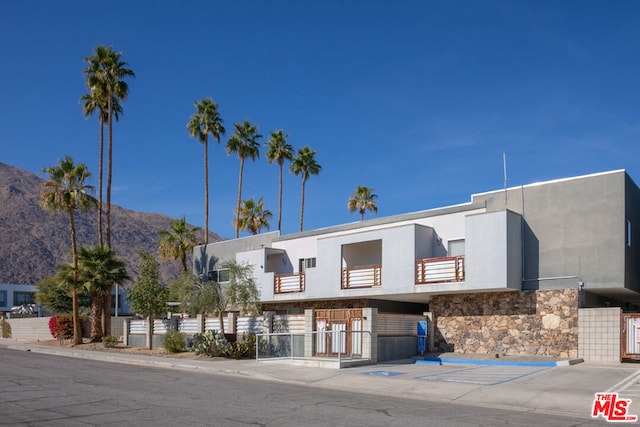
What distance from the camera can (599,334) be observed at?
84.4 feet

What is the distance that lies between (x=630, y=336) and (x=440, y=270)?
7.99 meters

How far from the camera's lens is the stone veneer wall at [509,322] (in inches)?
1067

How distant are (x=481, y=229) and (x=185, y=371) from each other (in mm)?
13294

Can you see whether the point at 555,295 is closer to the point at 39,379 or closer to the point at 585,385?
the point at 585,385

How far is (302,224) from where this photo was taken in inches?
2525

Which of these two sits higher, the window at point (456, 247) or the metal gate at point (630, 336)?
the window at point (456, 247)

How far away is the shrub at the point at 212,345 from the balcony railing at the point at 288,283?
5671 mm

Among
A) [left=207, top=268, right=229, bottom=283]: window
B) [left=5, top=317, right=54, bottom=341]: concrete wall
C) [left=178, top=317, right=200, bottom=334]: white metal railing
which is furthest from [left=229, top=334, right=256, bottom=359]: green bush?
[left=5, top=317, right=54, bottom=341]: concrete wall

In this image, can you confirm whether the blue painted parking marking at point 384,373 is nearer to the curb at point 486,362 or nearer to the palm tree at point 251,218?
the curb at point 486,362

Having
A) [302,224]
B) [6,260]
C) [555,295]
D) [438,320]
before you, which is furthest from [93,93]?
[6,260]

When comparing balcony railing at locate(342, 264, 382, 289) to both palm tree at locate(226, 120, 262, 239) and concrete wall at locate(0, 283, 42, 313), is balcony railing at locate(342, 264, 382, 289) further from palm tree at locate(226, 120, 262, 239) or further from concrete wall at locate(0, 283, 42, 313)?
concrete wall at locate(0, 283, 42, 313)

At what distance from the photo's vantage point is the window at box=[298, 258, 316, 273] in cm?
3732

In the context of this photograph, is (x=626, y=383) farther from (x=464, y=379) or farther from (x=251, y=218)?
(x=251, y=218)

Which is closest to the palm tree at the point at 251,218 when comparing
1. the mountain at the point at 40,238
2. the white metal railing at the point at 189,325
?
the white metal railing at the point at 189,325
